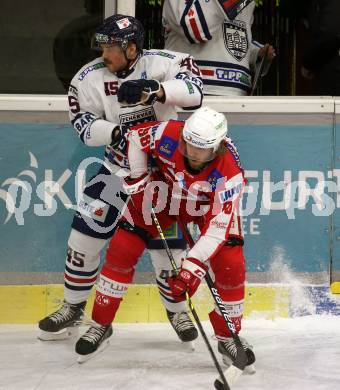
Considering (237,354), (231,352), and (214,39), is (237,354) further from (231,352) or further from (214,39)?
(214,39)

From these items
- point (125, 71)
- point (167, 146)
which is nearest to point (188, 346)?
point (167, 146)

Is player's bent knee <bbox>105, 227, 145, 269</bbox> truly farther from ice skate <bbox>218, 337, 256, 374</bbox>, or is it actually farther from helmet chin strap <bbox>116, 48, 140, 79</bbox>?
helmet chin strap <bbox>116, 48, 140, 79</bbox>

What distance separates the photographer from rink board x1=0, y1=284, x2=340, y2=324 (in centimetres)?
550

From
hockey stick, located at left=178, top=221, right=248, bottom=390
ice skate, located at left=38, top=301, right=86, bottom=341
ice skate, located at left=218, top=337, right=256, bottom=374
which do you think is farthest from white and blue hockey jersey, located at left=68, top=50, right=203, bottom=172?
ice skate, located at left=218, top=337, right=256, bottom=374

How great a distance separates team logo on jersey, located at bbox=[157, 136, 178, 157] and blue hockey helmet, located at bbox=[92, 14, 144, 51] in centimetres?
47

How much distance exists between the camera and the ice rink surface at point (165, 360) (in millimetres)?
4656

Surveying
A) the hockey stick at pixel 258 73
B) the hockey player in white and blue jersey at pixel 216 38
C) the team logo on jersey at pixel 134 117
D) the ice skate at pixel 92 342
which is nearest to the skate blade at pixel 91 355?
the ice skate at pixel 92 342

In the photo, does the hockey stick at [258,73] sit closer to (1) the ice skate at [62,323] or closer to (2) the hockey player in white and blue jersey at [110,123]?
(2) the hockey player in white and blue jersey at [110,123]

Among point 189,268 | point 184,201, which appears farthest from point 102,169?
point 189,268

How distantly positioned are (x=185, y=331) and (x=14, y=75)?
1434 mm

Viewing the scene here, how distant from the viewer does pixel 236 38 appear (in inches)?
224

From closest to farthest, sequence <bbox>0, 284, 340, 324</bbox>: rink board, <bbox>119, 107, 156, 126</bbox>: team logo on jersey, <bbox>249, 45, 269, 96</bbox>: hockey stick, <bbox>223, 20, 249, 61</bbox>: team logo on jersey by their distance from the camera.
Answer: <bbox>119, 107, 156, 126</bbox>: team logo on jersey → <bbox>0, 284, 340, 324</bbox>: rink board → <bbox>223, 20, 249, 61</bbox>: team logo on jersey → <bbox>249, 45, 269, 96</bbox>: hockey stick

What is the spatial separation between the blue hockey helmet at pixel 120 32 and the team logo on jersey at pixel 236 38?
0.68 m

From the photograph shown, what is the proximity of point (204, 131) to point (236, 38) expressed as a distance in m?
1.20
